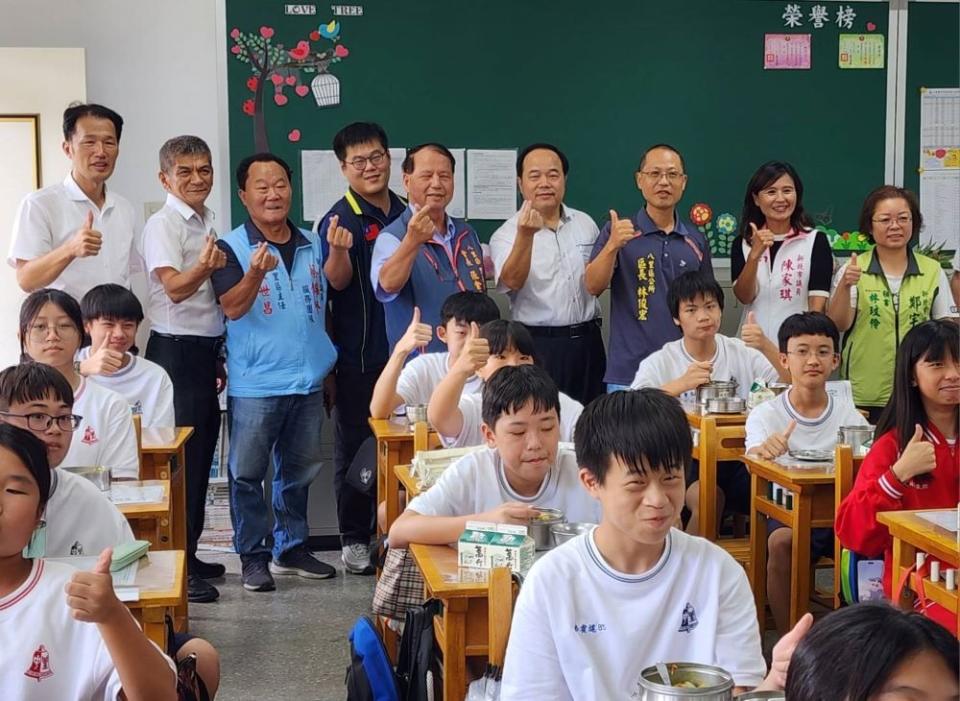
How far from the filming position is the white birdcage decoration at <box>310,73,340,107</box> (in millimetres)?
5840

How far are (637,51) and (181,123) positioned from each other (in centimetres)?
223

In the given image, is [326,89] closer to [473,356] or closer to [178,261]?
[178,261]

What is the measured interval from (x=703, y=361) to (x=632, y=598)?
9.04 ft

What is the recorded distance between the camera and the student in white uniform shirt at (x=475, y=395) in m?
3.67

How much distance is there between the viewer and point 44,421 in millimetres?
2816

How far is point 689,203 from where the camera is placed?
20.1ft

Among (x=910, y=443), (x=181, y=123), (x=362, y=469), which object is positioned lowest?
(x=362, y=469)

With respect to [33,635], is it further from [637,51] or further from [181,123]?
[637,51]

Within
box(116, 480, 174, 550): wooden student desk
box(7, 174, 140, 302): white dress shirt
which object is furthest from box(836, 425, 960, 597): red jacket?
box(7, 174, 140, 302): white dress shirt

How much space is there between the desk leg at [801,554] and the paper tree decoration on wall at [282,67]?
3.21 metres

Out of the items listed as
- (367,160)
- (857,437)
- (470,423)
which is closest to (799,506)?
(857,437)

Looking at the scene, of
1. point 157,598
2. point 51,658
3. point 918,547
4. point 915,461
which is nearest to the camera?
point 51,658

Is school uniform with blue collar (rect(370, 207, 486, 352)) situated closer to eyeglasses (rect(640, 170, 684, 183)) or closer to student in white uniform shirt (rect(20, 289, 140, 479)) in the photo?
eyeglasses (rect(640, 170, 684, 183))

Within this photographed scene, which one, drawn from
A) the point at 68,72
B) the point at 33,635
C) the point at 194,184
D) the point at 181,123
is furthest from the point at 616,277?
the point at 33,635
